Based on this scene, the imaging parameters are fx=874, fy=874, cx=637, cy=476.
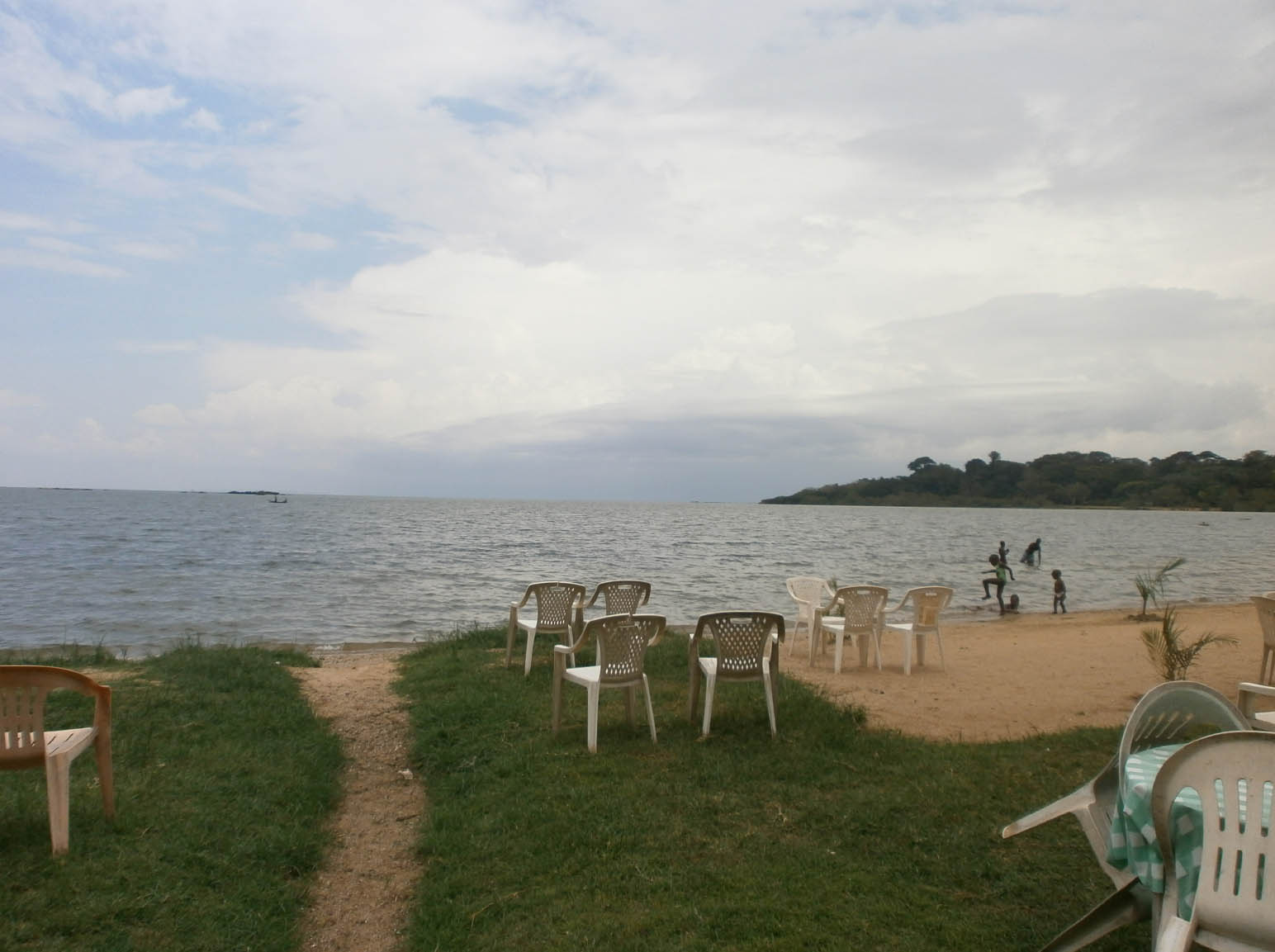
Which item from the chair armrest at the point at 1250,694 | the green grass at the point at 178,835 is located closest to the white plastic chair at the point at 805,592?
the chair armrest at the point at 1250,694

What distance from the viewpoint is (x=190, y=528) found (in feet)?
190

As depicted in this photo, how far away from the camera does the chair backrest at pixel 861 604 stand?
10.5 m

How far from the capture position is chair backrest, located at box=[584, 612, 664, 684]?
669cm

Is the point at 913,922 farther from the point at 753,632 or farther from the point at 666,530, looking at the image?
the point at 666,530

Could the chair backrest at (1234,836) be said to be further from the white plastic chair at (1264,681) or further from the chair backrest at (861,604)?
the chair backrest at (861,604)

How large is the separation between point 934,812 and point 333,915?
135 inches

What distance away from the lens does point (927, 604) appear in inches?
432

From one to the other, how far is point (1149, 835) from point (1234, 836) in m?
0.37

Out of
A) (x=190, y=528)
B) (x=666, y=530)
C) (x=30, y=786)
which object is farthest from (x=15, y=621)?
(x=666, y=530)

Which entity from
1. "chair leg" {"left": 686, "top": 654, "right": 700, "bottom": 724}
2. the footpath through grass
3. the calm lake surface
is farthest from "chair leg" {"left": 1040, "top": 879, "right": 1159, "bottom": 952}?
the calm lake surface

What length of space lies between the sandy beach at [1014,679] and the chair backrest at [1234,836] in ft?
15.7

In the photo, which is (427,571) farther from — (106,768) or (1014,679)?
(106,768)

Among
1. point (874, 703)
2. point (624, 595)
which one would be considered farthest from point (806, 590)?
point (624, 595)

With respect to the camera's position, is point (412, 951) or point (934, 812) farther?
point (934, 812)
